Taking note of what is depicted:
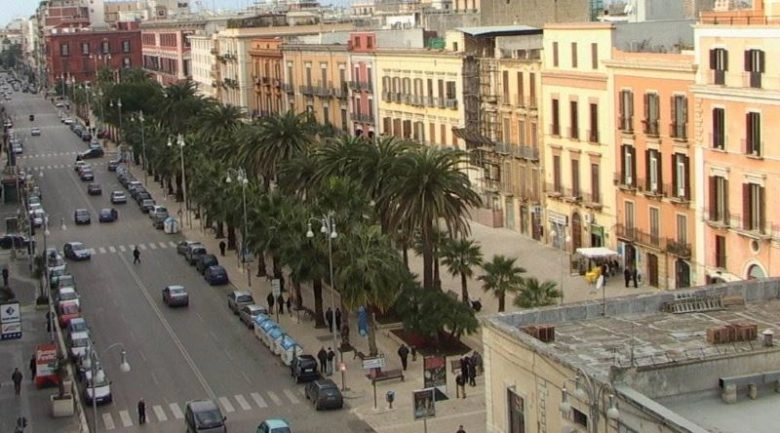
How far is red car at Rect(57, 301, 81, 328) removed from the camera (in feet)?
202

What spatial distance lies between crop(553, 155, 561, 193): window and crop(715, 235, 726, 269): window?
1654cm

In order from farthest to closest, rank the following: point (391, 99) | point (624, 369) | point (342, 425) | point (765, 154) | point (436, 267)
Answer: point (391, 99) → point (436, 267) → point (765, 154) → point (342, 425) → point (624, 369)

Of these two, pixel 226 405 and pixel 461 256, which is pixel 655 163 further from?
pixel 226 405

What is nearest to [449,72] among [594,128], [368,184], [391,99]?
[391,99]

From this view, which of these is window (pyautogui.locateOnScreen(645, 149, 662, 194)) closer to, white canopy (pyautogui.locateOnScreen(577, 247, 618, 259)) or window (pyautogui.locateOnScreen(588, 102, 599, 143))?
white canopy (pyautogui.locateOnScreen(577, 247, 618, 259))

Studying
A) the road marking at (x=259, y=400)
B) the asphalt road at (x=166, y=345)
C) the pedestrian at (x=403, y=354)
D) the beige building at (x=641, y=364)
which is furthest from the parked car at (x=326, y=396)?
the beige building at (x=641, y=364)

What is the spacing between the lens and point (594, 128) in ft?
225

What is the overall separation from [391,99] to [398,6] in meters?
82.2

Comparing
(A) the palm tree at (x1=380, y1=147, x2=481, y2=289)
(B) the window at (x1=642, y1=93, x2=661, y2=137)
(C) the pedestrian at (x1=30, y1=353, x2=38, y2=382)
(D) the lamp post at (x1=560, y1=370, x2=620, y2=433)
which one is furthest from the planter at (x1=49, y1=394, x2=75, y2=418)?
(B) the window at (x1=642, y1=93, x2=661, y2=137)

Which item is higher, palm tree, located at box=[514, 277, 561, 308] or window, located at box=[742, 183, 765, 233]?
window, located at box=[742, 183, 765, 233]

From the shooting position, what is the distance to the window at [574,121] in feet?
230

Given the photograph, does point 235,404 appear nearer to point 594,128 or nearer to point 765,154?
point 765,154

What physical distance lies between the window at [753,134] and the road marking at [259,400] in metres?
22.0

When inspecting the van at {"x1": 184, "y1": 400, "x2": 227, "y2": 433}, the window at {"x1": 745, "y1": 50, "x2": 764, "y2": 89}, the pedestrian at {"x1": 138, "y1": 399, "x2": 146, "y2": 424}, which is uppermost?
the window at {"x1": 745, "y1": 50, "x2": 764, "y2": 89}
